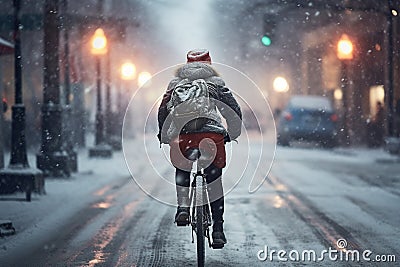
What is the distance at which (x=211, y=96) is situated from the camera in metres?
7.50

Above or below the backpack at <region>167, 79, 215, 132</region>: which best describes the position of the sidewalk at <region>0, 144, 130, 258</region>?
below

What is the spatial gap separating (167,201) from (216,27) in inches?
1104

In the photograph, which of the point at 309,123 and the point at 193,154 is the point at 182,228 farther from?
the point at 309,123

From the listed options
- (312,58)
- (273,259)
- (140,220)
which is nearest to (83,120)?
(312,58)

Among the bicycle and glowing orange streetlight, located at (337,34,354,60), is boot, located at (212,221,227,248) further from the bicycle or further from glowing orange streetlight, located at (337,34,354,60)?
glowing orange streetlight, located at (337,34,354,60)

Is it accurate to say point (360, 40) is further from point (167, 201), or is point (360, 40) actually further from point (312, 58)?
point (167, 201)

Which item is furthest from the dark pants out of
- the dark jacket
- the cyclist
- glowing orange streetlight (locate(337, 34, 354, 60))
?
glowing orange streetlight (locate(337, 34, 354, 60))

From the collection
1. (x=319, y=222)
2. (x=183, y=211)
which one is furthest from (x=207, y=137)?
(x=319, y=222)

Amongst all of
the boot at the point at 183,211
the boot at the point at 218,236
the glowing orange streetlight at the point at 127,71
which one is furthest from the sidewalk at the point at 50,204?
the glowing orange streetlight at the point at 127,71

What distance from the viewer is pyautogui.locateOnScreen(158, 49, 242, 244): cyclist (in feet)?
24.1

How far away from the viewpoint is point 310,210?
1176 centimetres

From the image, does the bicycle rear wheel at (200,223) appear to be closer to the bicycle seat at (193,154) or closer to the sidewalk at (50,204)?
the bicycle seat at (193,154)

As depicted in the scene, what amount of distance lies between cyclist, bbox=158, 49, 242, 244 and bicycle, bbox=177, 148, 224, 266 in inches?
2.6

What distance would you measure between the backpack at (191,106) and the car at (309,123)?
2315 cm
